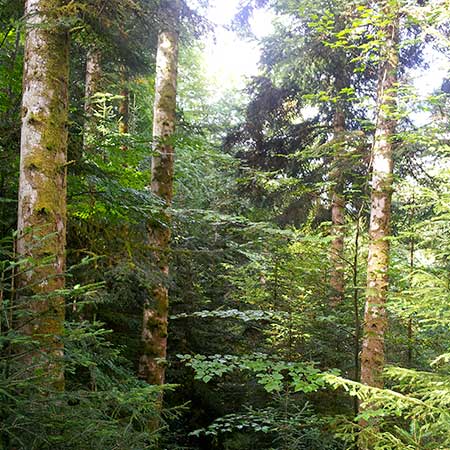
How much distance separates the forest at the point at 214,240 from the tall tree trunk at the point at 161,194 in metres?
0.03

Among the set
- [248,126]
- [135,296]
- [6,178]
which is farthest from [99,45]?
[248,126]

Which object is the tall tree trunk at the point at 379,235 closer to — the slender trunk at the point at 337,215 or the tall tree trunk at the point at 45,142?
the slender trunk at the point at 337,215

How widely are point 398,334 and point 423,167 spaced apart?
3318 millimetres

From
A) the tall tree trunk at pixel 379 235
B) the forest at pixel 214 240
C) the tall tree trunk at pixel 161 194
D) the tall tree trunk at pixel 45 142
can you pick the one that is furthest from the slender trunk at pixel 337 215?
the tall tree trunk at pixel 45 142

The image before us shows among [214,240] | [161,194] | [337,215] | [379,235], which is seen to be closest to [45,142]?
[161,194]

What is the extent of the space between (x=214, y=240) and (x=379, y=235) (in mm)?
2711

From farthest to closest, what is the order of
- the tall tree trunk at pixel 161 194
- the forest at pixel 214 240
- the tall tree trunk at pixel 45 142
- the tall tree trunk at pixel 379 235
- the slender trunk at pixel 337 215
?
the slender trunk at pixel 337 215 < the tall tree trunk at pixel 161 194 < the tall tree trunk at pixel 379 235 < the tall tree trunk at pixel 45 142 < the forest at pixel 214 240

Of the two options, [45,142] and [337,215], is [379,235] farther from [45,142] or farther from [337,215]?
[45,142]

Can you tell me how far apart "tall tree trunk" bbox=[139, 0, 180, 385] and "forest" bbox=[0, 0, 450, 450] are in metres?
0.03

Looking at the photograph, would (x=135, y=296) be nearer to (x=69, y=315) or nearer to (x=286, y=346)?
(x=69, y=315)

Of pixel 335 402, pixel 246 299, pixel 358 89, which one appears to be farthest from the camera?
pixel 358 89

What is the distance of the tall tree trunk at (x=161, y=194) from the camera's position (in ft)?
20.4

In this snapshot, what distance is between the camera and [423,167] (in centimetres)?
813

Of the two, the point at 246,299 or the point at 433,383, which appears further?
the point at 246,299
